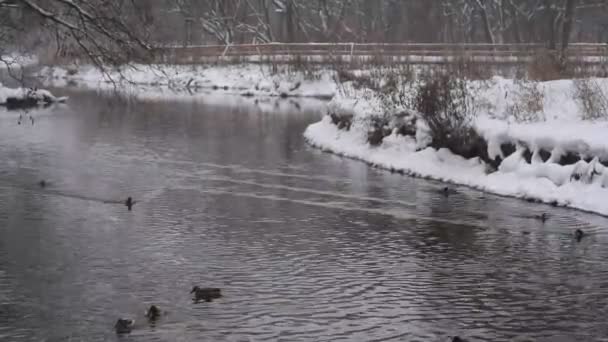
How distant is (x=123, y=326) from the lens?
952 centimetres

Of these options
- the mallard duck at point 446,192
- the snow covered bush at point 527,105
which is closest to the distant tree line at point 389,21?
the snow covered bush at point 527,105

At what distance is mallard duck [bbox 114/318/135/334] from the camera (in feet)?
31.1

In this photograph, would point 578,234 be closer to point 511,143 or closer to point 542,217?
point 542,217

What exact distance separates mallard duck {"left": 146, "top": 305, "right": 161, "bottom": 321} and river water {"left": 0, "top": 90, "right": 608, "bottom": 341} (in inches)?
5.1

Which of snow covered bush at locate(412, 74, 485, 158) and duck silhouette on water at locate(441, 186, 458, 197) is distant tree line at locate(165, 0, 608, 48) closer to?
snow covered bush at locate(412, 74, 485, 158)

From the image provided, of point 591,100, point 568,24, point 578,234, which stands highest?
point 568,24

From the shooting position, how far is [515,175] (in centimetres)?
1881

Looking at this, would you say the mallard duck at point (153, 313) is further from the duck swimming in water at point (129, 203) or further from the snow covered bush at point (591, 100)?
the snow covered bush at point (591, 100)

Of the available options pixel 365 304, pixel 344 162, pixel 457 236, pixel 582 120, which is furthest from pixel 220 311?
pixel 344 162

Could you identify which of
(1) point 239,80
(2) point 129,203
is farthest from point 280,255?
(1) point 239,80

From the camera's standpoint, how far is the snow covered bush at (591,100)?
19062 millimetres

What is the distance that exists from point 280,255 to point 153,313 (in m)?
3.43

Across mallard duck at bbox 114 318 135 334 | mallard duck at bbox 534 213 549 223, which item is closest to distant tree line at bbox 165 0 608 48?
mallard duck at bbox 534 213 549 223

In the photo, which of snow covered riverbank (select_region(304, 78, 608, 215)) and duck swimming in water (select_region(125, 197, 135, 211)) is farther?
snow covered riverbank (select_region(304, 78, 608, 215))
